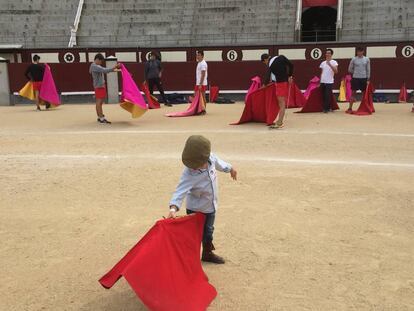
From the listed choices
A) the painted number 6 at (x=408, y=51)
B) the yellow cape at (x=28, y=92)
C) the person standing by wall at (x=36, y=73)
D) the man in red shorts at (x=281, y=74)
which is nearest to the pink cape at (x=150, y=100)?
the person standing by wall at (x=36, y=73)

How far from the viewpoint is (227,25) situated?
19578 millimetres

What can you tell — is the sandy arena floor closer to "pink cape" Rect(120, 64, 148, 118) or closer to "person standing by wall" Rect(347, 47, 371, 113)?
"pink cape" Rect(120, 64, 148, 118)

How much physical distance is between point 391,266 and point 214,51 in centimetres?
1296

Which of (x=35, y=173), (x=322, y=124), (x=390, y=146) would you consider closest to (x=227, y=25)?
(x=322, y=124)

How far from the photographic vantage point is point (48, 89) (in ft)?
38.8

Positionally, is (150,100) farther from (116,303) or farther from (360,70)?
(116,303)

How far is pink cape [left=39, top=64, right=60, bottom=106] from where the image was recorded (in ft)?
38.3

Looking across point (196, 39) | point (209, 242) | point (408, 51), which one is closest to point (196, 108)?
point (209, 242)

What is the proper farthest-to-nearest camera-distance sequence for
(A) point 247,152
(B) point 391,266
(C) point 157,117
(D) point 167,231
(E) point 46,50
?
(E) point 46,50 → (C) point 157,117 → (A) point 247,152 → (B) point 391,266 → (D) point 167,231

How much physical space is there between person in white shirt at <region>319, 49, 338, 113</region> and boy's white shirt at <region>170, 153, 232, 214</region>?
23.3ft

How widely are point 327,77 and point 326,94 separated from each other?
373mm

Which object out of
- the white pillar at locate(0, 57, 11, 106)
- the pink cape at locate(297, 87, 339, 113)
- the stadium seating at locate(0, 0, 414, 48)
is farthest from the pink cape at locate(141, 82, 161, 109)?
the stadium seating at locate(0, 0, 414, 48)

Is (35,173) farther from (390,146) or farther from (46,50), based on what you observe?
(46,50)

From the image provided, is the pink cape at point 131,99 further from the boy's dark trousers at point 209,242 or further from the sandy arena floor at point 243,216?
the boy's dark trousers at point 209,242
